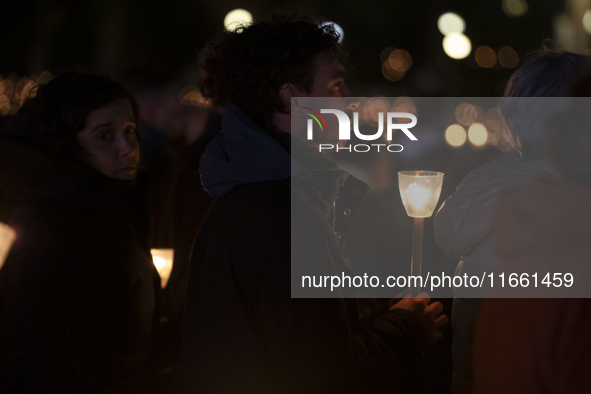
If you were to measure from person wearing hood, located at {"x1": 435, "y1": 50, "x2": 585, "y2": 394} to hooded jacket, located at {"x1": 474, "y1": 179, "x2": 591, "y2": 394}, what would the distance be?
0.48 m

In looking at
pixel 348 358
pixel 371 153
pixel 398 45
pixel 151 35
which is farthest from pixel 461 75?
pixel 348 358

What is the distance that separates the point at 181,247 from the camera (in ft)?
9.41

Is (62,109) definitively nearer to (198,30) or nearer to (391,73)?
(198,30)

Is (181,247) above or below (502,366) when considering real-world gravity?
above

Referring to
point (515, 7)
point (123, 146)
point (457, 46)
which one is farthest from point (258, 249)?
point (515, 7)

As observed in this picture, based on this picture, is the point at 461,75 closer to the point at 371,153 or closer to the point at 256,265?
the point at 371,153

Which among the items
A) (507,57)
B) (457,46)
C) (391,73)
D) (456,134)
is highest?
(391,73)

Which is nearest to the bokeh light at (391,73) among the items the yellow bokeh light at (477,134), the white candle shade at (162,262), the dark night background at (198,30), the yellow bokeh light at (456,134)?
the yellow bokeh light at (456,134)

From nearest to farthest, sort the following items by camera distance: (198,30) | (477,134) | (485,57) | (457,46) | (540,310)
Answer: (540,310) → (457,46) → (198,30) → (485,57) → (477,134)

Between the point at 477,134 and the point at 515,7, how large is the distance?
23.7ft

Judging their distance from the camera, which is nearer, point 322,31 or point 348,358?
point 348,358

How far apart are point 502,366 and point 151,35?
39.8 ft

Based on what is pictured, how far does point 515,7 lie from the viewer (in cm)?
1279

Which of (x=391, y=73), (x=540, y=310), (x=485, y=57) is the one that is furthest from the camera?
(x=391, y=73)
